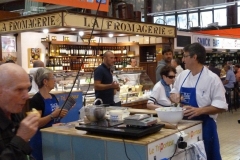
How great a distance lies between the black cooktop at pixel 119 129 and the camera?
8.05 feet

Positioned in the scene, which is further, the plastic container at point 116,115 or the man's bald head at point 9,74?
the plastic container at point 116,115

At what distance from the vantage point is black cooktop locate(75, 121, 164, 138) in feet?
8.05

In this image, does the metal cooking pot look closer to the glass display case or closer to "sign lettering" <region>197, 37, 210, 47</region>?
the glass display case

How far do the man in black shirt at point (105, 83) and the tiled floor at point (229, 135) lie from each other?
2.33 meters

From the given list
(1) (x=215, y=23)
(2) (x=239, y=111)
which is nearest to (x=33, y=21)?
(2) (x=239, y=111)

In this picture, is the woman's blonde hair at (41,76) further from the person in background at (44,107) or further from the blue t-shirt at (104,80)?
the blue t-shirt at (104,80)

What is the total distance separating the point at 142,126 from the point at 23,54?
8478 millimetres

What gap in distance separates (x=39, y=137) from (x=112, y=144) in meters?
Answer: 1.00

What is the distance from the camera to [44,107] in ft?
11.3

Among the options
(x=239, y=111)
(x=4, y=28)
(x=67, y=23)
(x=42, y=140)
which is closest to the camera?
(x=42, y=140)

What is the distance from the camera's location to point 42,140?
120 inches

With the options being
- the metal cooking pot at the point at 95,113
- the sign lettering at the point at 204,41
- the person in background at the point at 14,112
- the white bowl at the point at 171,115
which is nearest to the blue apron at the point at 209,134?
the white bowl at the point at 171,115

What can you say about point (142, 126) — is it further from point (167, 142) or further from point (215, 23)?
point (215, 23)

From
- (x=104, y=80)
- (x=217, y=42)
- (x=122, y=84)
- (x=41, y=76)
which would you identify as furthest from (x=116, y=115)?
(x=217, y=42)
